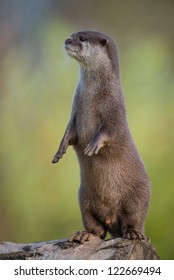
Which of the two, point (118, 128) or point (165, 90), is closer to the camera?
point (118, 128)

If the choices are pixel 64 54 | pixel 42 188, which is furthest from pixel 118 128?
pixel 42 188

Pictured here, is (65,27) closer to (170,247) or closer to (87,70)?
(87,70)

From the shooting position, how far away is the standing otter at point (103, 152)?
2.79 metres

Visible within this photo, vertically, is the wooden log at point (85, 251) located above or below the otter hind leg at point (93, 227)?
below

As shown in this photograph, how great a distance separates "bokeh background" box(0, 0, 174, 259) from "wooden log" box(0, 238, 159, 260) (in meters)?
0.49

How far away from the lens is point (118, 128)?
283cm

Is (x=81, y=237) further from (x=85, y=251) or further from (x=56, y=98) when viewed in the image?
(x=56, y=98)

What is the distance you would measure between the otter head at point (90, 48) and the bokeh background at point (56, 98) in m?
0.28

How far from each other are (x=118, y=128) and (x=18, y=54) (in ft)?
2.78

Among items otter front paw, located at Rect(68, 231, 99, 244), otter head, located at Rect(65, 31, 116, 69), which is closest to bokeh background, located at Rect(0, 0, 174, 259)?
otter head, located at Rect(65, 31, 116, 69)

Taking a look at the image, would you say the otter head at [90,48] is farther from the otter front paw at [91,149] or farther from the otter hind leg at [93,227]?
the otter hind leg at [93,227]

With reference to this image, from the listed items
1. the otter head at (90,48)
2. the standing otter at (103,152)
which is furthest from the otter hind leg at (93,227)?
the otter head at (90,48)

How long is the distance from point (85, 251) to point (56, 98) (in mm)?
927

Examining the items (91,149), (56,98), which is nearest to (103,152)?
(91,149)
